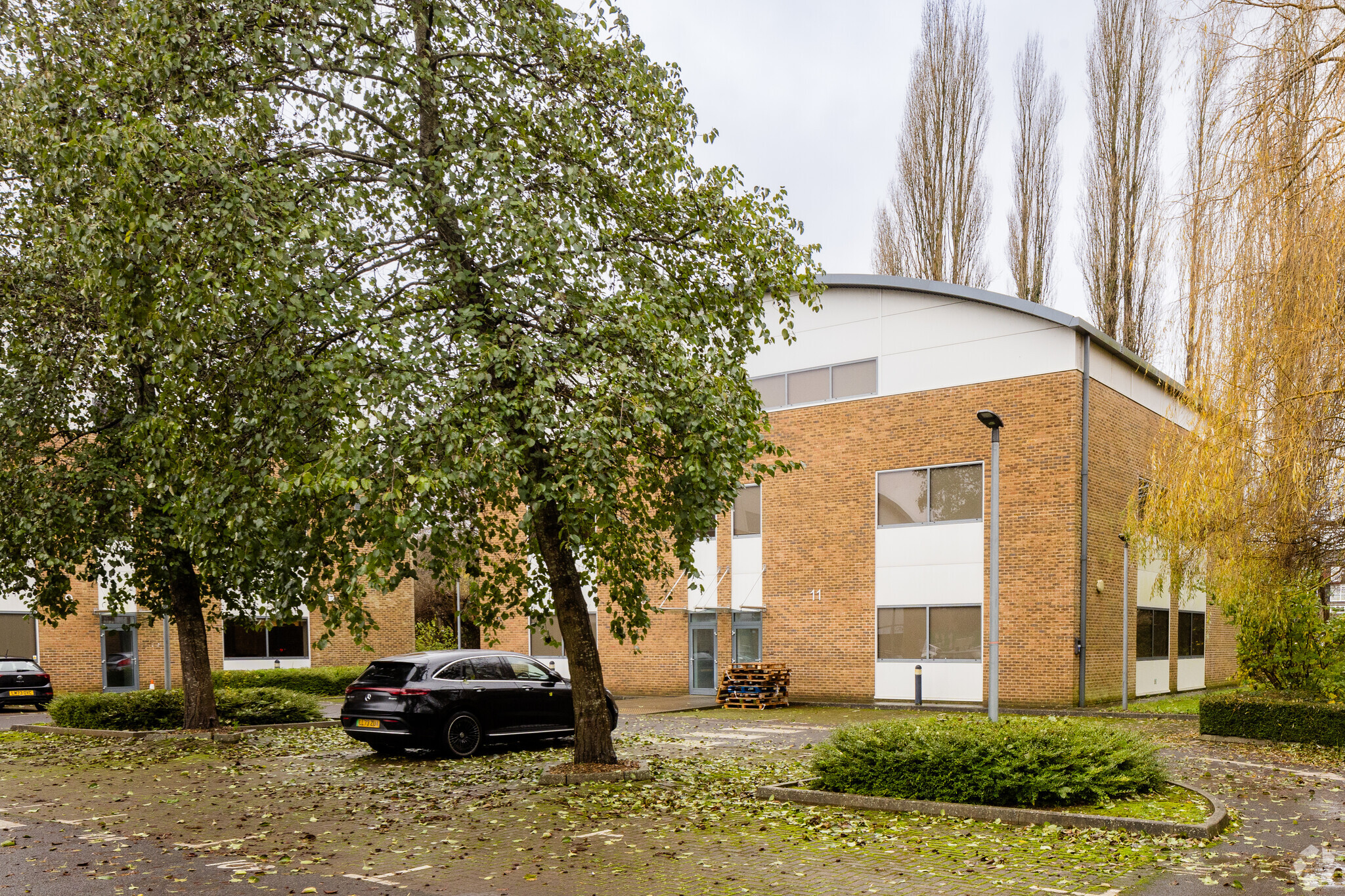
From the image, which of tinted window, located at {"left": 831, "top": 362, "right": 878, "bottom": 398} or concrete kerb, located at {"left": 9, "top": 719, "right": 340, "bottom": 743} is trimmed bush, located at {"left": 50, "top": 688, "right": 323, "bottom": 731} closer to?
concrete kerb, located at {"left": 9, "top": 719, "right": 340, "bottom": 743}

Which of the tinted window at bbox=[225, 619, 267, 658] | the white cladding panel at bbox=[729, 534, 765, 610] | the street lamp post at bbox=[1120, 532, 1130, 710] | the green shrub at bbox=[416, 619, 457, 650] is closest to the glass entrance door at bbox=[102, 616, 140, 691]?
the tinted window at bbox=[225, 619, 267, 658]

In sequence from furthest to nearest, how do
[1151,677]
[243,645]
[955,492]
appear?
[243,645] → [1151,677] → [955,492]

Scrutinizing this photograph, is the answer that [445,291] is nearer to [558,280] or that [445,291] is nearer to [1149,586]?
[558,280]

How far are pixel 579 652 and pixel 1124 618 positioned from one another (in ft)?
47.0

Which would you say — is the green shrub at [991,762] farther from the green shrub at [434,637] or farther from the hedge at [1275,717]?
the green shrub at [434,637]

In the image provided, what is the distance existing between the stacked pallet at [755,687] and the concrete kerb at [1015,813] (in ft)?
41.1

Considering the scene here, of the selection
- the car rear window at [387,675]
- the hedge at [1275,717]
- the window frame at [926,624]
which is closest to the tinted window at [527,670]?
the car rear window at [387,675]

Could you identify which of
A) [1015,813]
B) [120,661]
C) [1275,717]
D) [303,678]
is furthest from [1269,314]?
[120,661]

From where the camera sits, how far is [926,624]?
880 inches

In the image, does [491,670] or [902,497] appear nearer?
[491,670]

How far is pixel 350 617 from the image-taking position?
9453mm

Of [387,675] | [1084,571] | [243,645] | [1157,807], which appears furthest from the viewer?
[243,645]

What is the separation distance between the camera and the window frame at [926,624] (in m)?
21.5

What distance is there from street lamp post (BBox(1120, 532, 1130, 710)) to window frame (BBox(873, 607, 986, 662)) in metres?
2.71
